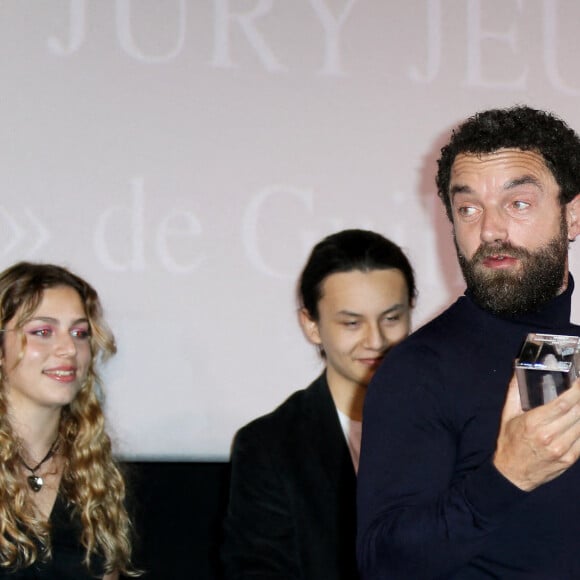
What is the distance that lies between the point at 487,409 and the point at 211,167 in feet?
5.60

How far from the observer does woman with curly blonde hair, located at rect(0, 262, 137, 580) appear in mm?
2619

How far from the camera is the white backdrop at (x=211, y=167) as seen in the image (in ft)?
9.68

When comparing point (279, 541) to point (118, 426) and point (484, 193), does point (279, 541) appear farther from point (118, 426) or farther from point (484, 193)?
point (484, 193)

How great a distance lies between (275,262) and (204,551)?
2.62ft

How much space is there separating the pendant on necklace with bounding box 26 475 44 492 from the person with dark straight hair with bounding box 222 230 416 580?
0.49 m

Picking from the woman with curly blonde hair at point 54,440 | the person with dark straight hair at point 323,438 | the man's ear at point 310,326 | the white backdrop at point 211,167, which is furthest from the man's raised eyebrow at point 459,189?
the white backdrop at point 211,167

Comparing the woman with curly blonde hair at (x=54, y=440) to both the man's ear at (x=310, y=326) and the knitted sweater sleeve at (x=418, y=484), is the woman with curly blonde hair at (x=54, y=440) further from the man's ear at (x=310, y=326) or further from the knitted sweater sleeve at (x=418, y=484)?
the knitted sweater sleeve at (x=418, y=484)

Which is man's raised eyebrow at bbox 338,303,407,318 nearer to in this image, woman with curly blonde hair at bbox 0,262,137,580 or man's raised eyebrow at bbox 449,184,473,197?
woman with curly blonde hair at bbox 0,262,137,580

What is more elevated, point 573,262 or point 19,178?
point 19,178

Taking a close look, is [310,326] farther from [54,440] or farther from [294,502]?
Answer: [54,440]

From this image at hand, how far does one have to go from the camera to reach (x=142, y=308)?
9.75 ft

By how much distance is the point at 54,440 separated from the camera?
9.16 feet

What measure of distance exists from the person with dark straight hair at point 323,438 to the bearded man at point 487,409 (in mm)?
887

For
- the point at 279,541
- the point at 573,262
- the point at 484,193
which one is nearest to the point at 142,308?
the point at 279,541
